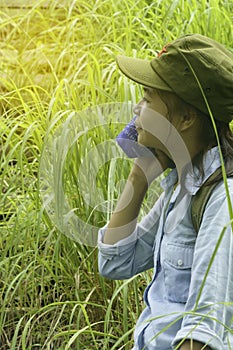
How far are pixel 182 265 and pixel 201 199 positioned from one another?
17cm

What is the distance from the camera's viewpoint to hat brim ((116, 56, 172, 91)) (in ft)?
6.82

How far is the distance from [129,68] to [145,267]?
23.0 inches

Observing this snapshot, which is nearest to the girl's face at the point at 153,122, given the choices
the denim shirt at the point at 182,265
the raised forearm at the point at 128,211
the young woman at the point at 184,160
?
the young woman at the point at 184,160

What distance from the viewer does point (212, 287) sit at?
1.89 metres

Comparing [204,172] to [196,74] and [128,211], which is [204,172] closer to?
[196,74]

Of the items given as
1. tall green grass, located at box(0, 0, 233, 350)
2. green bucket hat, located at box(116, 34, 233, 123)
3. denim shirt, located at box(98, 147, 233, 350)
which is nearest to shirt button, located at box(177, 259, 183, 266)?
denim shirt, located at box(98, 147, 233, 350)

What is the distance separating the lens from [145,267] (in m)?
2.40

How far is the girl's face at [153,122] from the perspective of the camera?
2082 millimetres

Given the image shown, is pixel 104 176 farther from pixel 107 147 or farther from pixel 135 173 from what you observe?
pixel 135 173

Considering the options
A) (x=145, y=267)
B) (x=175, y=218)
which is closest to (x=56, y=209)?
(x=145, y=267)

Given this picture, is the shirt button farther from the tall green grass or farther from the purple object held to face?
the tall green grass

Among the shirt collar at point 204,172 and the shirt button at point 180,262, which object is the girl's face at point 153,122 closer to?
the shirt collar at point 204,172

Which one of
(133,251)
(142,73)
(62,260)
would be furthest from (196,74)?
(62,260)

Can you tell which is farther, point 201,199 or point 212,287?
point 201,199
